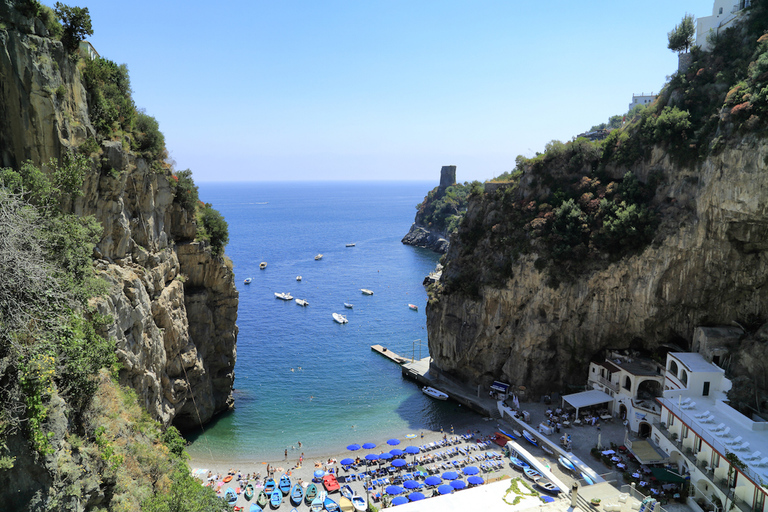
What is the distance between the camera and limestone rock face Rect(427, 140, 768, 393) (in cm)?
3288

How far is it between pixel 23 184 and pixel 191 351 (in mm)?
18957

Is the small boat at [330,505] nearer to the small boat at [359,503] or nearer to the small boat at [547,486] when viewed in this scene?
the small boat at [359,503]

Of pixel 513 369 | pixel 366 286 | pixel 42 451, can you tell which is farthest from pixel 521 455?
pixel 366 286

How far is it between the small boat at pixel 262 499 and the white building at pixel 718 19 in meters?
47.6

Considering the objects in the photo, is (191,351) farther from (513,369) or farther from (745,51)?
(745,51)

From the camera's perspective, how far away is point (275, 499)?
29.5 meters

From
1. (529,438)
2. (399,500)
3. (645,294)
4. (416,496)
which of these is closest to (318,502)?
(399,500)

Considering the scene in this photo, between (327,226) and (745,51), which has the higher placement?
(745,51)

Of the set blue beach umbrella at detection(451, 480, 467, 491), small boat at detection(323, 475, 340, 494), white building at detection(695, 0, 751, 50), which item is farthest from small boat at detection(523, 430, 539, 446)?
white building at detection(695, 0, 751, 50)

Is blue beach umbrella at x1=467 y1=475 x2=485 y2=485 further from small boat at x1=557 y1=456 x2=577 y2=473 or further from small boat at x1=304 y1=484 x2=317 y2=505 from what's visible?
small boat at x1=304 y1=484 x2=317 y2=505

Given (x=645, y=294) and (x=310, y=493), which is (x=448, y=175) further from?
(x=310, y=493)

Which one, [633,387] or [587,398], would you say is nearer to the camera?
[633,387]

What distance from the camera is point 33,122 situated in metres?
21.2

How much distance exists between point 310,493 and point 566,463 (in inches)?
639
